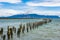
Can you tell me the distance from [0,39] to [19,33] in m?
5.36

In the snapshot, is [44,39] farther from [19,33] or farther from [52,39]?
[19,33]

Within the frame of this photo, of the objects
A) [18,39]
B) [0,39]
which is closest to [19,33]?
[18,39]

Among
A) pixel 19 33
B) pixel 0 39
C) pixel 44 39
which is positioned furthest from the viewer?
pixel 19 33

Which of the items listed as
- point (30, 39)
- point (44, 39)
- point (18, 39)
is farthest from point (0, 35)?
point (44, 39)

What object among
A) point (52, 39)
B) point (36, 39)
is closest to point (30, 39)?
point (36, 39)

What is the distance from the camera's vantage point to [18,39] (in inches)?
957

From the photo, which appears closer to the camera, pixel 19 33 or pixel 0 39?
pixel 0 39

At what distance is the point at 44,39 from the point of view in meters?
24.6

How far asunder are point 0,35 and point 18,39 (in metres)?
2.64

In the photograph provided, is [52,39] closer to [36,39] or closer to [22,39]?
[36,39]

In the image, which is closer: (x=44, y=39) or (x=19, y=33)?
(x=44, y=39)

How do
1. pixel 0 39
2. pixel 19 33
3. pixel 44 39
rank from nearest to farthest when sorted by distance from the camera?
1. pixel 0 39
2. pixel 44 39
3. pixel 19 33

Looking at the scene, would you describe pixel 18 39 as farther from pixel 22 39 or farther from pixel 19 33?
pixel 19 33

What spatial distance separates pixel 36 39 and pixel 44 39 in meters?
1.19
